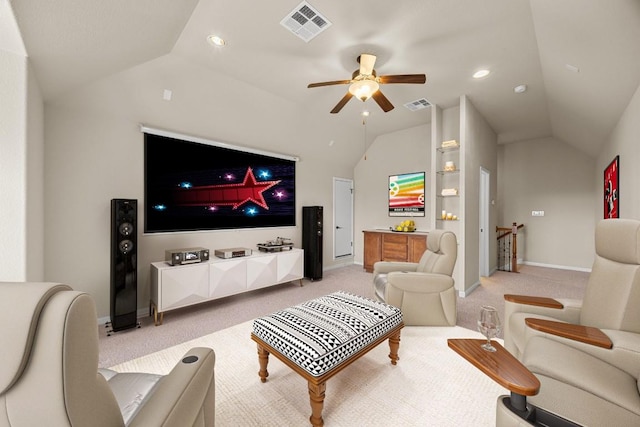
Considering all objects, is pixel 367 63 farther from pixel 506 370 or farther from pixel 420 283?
pixel 506 370

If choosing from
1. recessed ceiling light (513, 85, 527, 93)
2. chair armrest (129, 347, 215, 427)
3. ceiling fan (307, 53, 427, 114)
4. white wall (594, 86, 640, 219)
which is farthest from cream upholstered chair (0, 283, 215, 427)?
recessed ceiling light (513, 85, 527, 93)

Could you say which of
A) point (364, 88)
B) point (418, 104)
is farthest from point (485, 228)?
point (364, 88)

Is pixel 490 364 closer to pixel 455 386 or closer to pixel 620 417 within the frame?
pixel 620 417

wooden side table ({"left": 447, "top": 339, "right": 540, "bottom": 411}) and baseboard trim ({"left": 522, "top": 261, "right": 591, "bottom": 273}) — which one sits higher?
wooden side table ({"left": 447, "top": 339, "right": 540, "bottom": 411})

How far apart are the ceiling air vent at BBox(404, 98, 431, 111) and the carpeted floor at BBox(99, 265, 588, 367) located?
118 inches

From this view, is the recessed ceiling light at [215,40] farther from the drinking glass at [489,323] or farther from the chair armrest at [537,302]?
the chair armrest at [537,302]

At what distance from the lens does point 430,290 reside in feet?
8.64

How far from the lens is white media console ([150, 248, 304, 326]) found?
9.34 feet

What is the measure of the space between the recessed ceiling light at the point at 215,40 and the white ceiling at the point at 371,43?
0.05m

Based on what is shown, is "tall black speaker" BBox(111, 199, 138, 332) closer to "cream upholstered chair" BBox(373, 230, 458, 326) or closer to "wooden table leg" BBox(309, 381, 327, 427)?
"wooden table leg" BBox(309, 381, 327, 427)

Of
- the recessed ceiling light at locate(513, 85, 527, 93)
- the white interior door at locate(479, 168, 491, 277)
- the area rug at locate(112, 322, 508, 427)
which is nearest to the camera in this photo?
the area rug at locate(112, 322, 508, 427)

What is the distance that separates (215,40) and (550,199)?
7.08 m

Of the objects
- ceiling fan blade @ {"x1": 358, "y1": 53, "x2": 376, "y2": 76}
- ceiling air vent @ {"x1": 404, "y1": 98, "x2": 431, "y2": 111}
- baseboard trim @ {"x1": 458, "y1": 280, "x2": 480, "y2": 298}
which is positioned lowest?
baseboard trim @ {"x1": 458, "y1": 280, "x2": 480, "y2": 298}

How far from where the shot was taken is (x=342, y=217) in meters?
5.79
